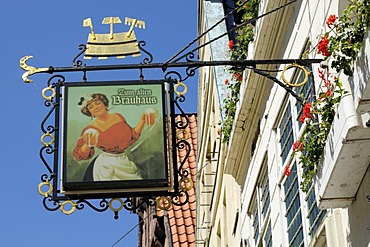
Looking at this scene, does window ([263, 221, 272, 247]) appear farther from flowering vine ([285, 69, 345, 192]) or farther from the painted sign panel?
flowering vine ([285, 69, 345, 192])

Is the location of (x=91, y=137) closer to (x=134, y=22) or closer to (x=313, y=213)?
(x=134, y=22)

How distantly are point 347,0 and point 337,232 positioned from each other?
2.31 metres

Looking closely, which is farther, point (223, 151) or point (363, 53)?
point (223, 151)

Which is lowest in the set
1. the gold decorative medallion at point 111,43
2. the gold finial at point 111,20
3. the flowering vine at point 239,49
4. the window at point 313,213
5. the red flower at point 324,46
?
the window at point 313,213

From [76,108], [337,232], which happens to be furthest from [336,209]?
[76,108]

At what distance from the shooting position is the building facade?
9.34 meters

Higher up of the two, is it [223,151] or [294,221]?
[223,151]

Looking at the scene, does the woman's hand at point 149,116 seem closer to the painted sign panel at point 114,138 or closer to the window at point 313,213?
the painted sign panel at point 114,138

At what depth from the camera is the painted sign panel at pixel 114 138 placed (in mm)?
12328

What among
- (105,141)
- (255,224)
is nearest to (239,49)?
(255,224)

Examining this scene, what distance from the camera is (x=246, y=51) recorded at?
655 inches

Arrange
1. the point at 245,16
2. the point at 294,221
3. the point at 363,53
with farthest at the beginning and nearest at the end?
the point at 245,16, the point at 294,221, the point at 363,53

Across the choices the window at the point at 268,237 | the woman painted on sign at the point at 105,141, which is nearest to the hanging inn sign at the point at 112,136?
the woman painted on sign at the point at 105,141

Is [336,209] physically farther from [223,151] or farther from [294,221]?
[223,151]
